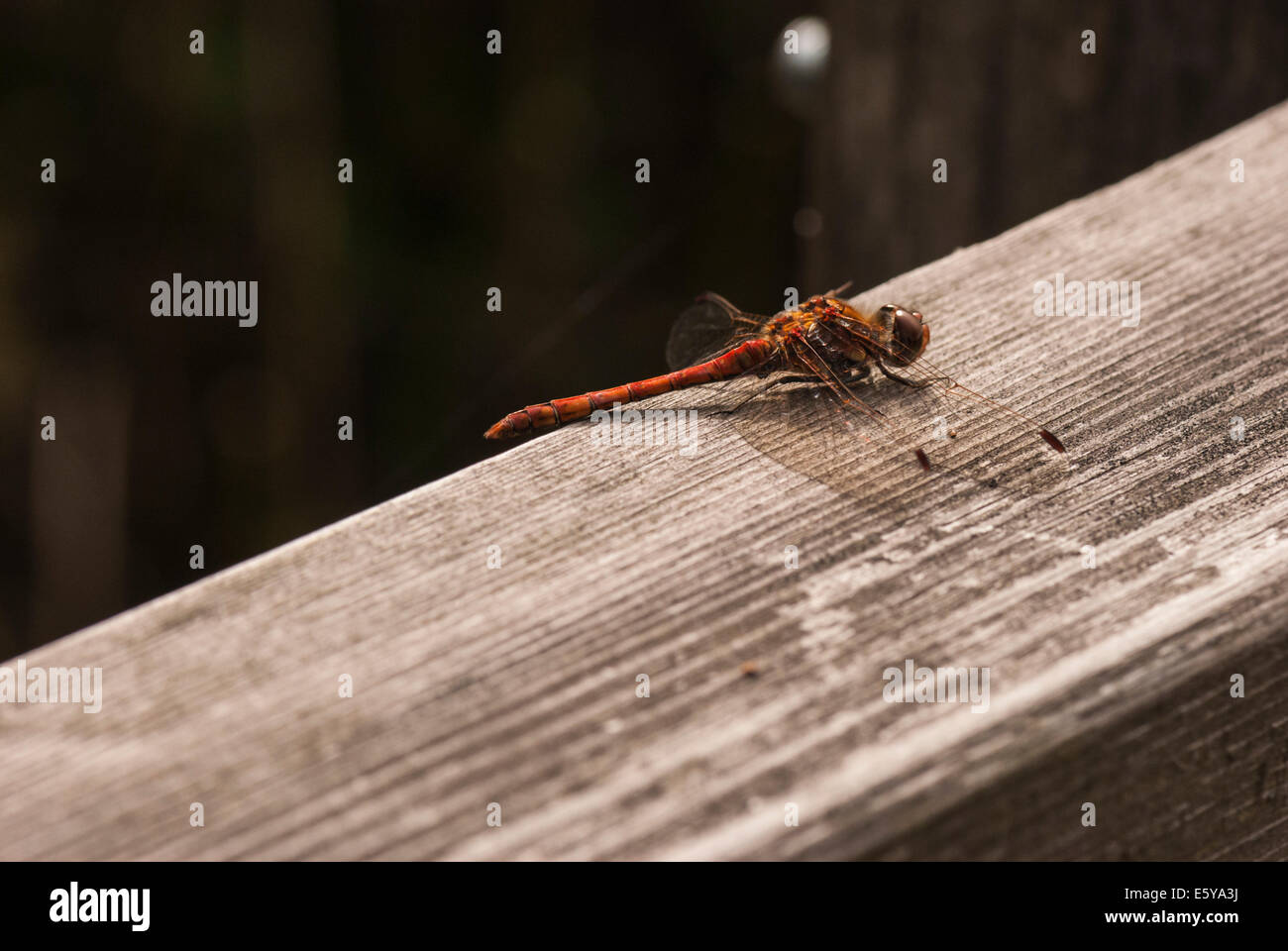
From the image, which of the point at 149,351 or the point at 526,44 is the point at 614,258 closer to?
the point at 526,44

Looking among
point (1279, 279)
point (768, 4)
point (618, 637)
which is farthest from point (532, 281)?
point (618, 637)

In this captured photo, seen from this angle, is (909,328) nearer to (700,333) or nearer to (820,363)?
(820,363)

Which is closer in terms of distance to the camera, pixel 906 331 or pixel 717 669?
pixel 717 669

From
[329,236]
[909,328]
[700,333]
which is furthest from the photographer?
[329,236]

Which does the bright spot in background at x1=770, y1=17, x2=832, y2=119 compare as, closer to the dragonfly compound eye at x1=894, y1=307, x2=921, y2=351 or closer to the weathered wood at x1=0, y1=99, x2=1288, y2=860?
the dragonfly compound eye at x1=894, y1=307, x2=921, y2=351

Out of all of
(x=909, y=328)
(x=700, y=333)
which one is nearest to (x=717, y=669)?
(x=909, y=328)
